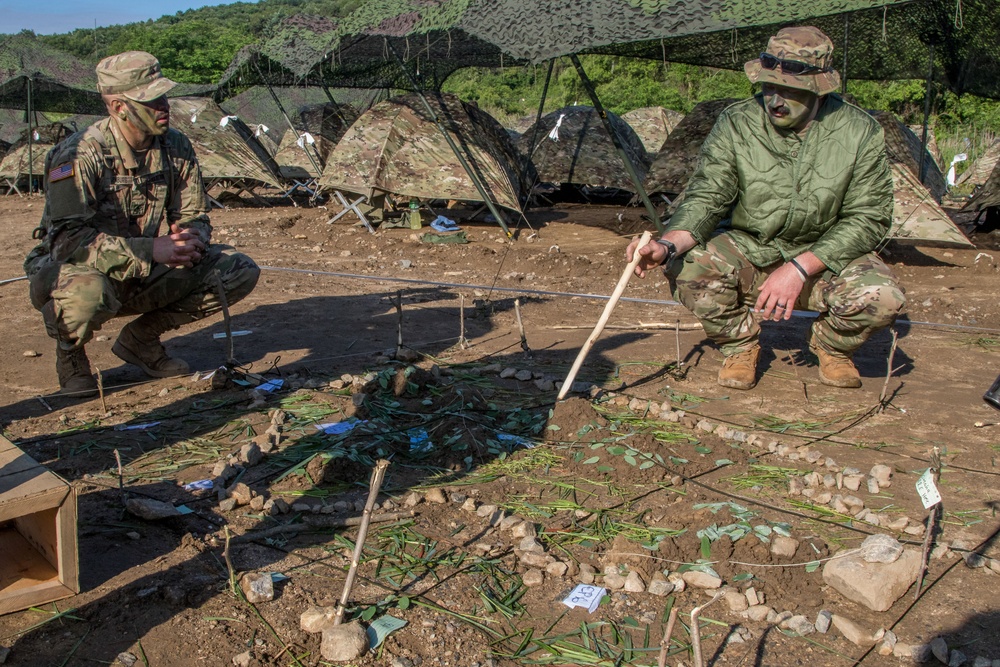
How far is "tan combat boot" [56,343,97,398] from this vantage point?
460 cm

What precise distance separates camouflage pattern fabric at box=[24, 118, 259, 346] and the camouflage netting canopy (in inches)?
485

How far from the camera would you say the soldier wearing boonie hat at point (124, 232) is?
14.6ft

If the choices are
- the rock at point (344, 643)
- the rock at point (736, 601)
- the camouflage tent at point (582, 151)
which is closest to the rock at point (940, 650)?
the rock at point (736, 601)

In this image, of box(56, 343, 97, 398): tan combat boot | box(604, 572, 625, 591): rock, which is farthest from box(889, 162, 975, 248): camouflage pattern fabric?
box(56, 343, 97, 398): tan combat boot

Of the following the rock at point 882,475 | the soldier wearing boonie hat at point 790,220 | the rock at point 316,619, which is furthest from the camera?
the soldier wearing boonie hat at point 790,220

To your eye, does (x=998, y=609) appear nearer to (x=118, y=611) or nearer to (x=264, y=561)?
(x=264, y=561)

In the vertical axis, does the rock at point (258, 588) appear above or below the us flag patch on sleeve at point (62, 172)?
below

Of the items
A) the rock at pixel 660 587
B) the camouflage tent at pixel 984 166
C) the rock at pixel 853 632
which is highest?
the rock at pixel 660 587

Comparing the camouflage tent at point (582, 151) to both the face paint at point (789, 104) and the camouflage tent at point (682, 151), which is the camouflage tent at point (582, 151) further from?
the face paint at point (789, 104)

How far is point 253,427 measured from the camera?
13.5 feet

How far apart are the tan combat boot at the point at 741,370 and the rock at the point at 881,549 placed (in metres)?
1.88

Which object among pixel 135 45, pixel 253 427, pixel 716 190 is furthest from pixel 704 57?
pixel 135 45

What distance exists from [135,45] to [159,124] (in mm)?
37256

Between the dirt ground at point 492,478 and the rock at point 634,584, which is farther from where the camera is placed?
the rock at point 634,584
